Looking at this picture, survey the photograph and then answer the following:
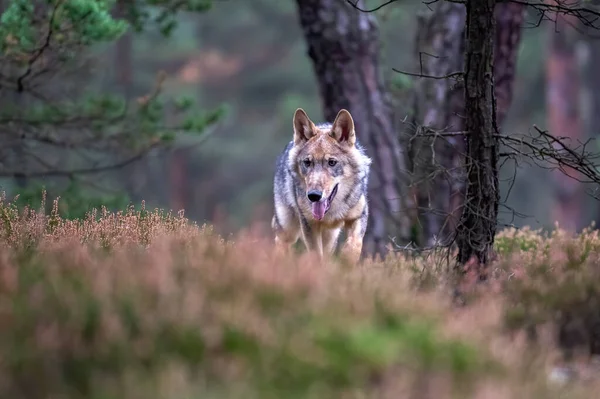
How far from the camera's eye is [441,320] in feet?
17.1

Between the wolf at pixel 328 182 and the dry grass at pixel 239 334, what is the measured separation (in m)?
3.10

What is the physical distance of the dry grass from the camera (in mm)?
4266

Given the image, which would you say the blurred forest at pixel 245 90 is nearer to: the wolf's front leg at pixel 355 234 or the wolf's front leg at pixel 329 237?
the wolf's front leg at pixel 329 237

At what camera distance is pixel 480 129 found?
7602mm

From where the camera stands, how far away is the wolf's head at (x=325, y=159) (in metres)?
9.17

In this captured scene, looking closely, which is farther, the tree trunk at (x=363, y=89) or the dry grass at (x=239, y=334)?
the tree trunk at (x=363, y=89)

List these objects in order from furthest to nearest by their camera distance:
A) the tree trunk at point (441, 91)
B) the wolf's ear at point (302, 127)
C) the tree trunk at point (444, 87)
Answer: the tree trunk at point (441, 91) → the tree trunk at point (444, 87) → the wolf's ear at point (302, 127)

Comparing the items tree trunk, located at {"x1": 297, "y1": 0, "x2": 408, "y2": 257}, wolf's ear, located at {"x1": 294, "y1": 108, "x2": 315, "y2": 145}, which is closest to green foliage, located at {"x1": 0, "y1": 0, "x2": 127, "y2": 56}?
wolf's ear, located at {"x1": 294, "y1": 108, "x2": 315, "y2": 145}

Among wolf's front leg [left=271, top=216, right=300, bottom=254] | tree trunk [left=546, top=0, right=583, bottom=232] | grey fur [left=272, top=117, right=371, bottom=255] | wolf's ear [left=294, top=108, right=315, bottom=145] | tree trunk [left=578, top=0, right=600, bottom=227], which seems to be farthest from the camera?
tree trunk [left=578, top=0, right=600, bottom=227]

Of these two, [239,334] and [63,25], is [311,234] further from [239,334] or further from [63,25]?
[239,334]

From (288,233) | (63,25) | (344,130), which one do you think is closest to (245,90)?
(63,25)

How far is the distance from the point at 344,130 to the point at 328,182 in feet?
2.38

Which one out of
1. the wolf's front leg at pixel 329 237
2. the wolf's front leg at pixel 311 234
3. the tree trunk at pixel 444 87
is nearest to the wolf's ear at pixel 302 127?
the wolf's front leg at pixel 311 234

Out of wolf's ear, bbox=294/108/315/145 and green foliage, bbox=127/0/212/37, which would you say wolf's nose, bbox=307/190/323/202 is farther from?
green foliage, bbox=127/0/212/37
